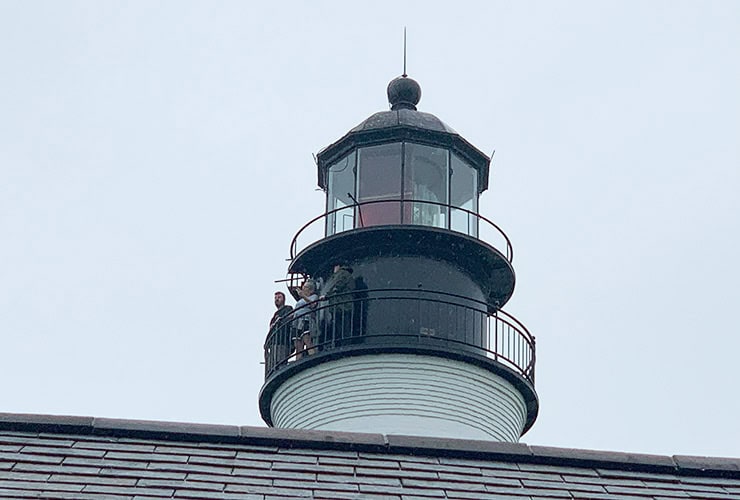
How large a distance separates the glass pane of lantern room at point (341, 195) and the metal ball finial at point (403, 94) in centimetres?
125

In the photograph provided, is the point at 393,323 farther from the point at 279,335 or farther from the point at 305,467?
the point at 305,467

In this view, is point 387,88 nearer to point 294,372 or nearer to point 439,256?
point 439,256

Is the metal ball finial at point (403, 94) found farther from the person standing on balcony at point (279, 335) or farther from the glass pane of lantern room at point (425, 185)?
the person standing on balcony at point (279, 335)

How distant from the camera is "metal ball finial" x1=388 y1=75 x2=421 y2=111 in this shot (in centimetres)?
1884

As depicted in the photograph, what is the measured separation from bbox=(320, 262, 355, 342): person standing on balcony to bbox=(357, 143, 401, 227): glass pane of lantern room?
0.90 metres

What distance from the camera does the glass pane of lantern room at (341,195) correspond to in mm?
17859

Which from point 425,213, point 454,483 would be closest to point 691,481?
point 454,483

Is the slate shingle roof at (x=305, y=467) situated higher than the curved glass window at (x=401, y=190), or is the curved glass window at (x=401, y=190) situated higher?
the curved glass window at (x=401, y=190)

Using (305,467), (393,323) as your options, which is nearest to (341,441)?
(305,467)

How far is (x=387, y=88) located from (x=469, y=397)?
16.0ft

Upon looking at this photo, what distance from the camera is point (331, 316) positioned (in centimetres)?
1694

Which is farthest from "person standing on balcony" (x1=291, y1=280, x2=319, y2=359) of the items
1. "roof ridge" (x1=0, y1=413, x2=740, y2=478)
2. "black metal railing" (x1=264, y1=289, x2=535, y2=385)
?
"roof ridge" (x1=0, y1=413, x2=740, y2=478)

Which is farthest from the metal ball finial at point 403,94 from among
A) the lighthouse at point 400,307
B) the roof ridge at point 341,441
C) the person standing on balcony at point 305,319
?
the roof ridge at point 341,441

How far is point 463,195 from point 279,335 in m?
3.17
